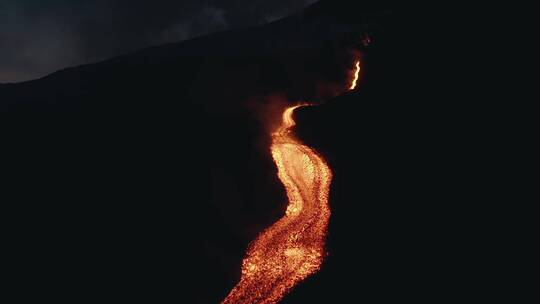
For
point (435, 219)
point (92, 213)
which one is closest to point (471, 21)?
point (435, 219)

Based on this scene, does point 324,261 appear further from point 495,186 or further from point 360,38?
point 360,38

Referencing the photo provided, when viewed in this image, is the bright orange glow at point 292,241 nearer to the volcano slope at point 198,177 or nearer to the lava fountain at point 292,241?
the lava fountain at point 292,241

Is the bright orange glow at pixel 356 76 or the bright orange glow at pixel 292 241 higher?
the bright orange glow at pixel 356 76

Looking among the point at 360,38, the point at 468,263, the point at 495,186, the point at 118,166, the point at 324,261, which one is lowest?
the point at 468,263

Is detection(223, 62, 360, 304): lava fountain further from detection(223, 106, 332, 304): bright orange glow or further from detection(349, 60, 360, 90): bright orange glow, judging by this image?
detection(349, 60, 360, 90): bright orange glow

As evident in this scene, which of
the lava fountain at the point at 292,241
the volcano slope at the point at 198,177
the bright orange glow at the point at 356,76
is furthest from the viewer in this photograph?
the bright orange glow at the point at 356,76

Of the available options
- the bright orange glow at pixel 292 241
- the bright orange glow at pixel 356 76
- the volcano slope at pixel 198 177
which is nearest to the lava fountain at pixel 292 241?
the bright orange glow at pixel 292 241

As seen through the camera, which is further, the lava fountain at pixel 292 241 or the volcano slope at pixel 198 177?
the volcano slope at pixel 198 177

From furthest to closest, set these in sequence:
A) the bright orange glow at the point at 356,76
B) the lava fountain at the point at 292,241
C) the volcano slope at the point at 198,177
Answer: the bright orange glow at the point at 356,76 → the volcano slope at the point at 198,177 → the lava fountain at the point at 292,241
